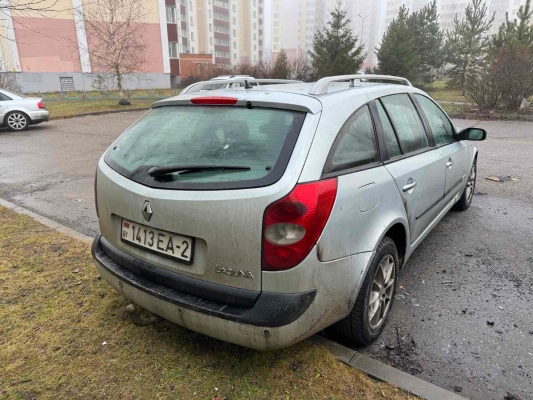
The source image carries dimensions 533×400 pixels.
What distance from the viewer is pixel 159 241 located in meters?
2.19

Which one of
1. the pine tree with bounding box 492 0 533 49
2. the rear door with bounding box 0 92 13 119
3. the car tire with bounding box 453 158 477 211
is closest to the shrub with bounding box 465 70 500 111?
the pine tree with bounding box 492 0 533 49

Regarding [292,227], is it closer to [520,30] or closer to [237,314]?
[237,314]

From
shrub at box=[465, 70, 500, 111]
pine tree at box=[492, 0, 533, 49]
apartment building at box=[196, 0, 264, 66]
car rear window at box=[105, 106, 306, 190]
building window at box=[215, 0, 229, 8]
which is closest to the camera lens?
car rear window at box=[105, 106, 306, 190]

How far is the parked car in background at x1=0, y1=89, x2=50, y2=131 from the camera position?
504 inches

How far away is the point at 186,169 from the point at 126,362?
123 centimetres

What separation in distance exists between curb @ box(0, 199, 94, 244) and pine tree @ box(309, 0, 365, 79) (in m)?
23.2

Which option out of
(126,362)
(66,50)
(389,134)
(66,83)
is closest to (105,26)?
(66,50)

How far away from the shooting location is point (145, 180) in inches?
88.0

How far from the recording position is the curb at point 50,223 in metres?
4.17

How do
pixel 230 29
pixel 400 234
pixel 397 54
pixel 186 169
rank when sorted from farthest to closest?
pixel 230 29
pixel 397 54
pixel 400 234
pixel 186 169

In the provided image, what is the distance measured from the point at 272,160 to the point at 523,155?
29.5 ft

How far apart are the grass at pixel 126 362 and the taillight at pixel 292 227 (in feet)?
2.44

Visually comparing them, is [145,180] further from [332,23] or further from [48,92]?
[48,92]

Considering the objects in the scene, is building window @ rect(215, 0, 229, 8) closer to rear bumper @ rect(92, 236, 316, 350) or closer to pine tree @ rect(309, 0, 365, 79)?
pine tree @ rect(309, 0, 365, 79)
